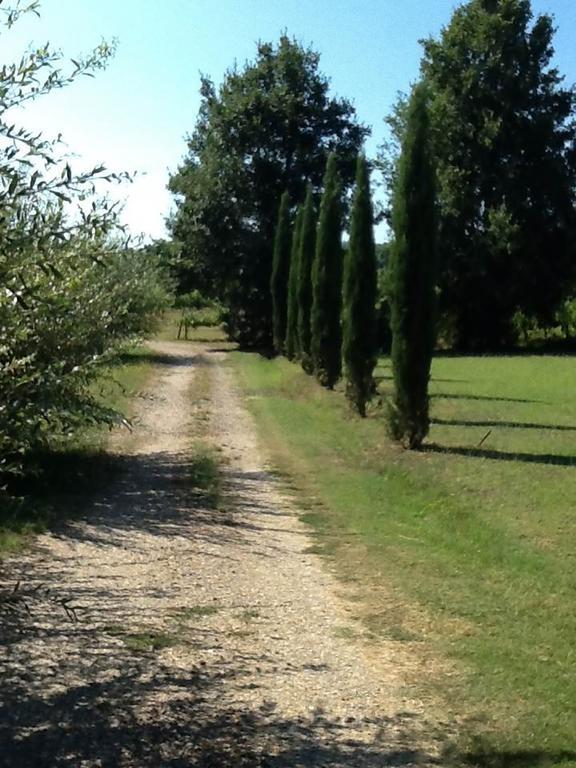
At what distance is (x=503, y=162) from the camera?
4431 centimetres

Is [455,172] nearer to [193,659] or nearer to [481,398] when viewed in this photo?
[481,398]

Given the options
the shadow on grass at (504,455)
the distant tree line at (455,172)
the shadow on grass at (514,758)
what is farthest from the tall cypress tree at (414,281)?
the distant tree line at (455,172)

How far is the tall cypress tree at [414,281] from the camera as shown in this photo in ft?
49.3

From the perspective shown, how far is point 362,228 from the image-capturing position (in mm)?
18938

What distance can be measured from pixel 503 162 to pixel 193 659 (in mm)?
41465

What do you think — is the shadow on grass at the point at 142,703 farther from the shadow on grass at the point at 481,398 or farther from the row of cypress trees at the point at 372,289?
the shadow on grass at the point at 481,398

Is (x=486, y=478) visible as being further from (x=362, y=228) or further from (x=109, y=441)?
(x=362, y=228)

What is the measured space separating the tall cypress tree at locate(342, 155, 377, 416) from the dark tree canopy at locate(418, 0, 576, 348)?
24353 millimetres

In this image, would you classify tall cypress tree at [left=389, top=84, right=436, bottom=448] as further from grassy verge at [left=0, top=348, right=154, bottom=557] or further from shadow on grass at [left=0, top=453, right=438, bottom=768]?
shadow on grass at [left=0, top=453, right=438, bottom=768]

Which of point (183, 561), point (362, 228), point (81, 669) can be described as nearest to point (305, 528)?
point (183, 561)

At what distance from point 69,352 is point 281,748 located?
4093 millimetres

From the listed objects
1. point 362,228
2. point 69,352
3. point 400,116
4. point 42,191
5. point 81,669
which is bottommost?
point 81,669

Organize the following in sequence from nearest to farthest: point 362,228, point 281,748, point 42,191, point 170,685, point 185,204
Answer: point 42,191 → point 281,748 → point 170,685 → point 362,228 → point 185,204

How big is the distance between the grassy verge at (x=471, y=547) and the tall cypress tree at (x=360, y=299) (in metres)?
0.76
